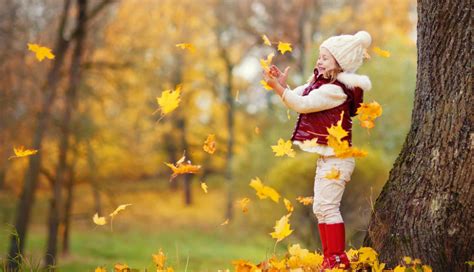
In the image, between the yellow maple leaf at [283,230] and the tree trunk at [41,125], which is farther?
the tree trunk at [41,125]

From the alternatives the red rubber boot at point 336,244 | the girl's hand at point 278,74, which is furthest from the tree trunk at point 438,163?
the girl's hand at point 278,74

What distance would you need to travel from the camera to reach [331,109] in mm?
3824

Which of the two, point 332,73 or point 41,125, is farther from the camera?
point 41,125

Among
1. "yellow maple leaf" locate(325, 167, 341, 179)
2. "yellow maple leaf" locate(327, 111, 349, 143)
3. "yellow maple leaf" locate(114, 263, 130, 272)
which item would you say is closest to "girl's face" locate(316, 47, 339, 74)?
"yellow maple leaf" locate(327, 111, 349, 143)

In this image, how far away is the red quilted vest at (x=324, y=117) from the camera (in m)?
3.81

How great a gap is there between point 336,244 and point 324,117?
0.64 meters

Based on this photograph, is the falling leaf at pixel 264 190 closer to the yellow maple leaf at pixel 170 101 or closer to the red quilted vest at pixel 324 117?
the red quilted vest at pixel 324 117

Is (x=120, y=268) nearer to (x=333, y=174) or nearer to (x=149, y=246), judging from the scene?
(x=333, y=174)

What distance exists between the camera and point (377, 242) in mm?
3801

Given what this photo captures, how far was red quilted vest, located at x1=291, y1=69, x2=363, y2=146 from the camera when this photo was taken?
12.5 feet

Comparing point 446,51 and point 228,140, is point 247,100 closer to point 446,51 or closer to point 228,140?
point 228,140

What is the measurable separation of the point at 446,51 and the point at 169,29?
23.9 metres

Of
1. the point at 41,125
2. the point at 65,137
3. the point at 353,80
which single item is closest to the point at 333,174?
the point at 353,80

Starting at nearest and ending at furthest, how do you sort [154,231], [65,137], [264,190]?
[264,190], [65,137], [154,231]
